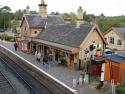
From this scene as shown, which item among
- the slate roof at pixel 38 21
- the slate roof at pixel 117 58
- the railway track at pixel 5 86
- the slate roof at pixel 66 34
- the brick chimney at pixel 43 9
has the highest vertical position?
the brick chimney at pixel 43 9

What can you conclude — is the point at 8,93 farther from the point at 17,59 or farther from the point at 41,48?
the point at 41,48

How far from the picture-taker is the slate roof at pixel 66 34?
33381mm

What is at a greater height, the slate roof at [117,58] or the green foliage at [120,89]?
the slate roof at [117,58]

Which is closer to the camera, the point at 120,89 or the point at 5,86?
the point at 120,89

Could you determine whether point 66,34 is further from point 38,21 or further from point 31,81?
point 31,81

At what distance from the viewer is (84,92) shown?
22688 mm

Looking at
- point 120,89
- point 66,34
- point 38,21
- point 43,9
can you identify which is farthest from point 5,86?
point 43,9

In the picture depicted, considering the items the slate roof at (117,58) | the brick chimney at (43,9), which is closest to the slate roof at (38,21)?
the brick chimney at (43,9)

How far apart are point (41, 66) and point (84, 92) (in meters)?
12.0

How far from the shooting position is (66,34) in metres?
37.5

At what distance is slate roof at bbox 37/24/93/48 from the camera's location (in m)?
33.4

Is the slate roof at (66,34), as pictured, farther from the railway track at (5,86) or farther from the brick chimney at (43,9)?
the railway track at (5,86)

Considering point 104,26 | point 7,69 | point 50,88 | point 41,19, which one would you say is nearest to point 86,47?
point 50,88

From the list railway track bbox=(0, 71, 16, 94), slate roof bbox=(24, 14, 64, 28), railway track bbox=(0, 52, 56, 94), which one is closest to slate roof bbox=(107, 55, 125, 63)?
railway track bbox=(0, 52, 56, 94)
